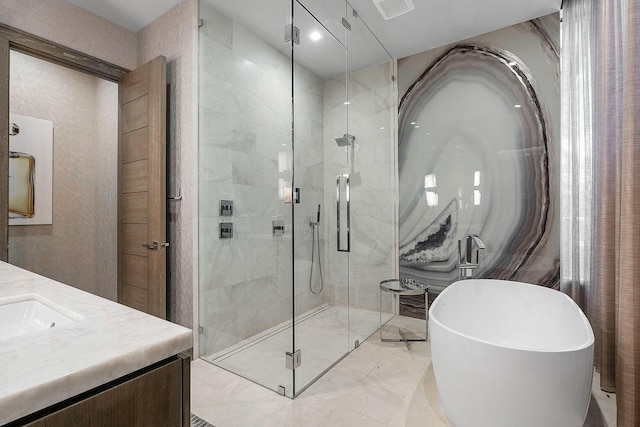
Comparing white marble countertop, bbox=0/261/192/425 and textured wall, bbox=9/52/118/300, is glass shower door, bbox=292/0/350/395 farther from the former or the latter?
textured wall, bbox=9/52/118/300

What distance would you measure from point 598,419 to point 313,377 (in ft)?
5.21

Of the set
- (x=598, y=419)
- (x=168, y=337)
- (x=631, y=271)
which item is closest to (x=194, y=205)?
(x=168, y=337)

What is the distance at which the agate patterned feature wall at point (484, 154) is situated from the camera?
8.62 ft

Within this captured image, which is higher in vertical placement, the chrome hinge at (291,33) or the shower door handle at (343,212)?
the chrome hinge at (291,33)

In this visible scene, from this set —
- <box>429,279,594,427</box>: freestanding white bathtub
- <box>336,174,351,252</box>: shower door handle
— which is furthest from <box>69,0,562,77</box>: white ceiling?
<box>429,279,594,427</box>: freestanding white bathtub

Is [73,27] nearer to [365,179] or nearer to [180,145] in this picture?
[180,145]

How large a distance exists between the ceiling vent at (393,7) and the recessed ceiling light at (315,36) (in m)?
0.53

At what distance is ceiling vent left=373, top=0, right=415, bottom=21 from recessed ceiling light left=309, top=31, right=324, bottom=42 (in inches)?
20.9

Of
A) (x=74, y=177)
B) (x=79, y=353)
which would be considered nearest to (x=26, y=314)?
(x=79, y=353)

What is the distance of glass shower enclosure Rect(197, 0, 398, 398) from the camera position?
2.10 m

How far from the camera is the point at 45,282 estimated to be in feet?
3.63

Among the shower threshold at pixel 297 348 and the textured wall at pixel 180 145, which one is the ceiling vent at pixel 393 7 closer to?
the textured wall at pixel 180 145

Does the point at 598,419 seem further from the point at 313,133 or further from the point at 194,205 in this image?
the point at 194,205

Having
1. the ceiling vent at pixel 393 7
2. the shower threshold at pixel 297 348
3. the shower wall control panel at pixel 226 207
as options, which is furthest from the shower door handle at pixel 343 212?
the ceiling vent at pixel 393 7
